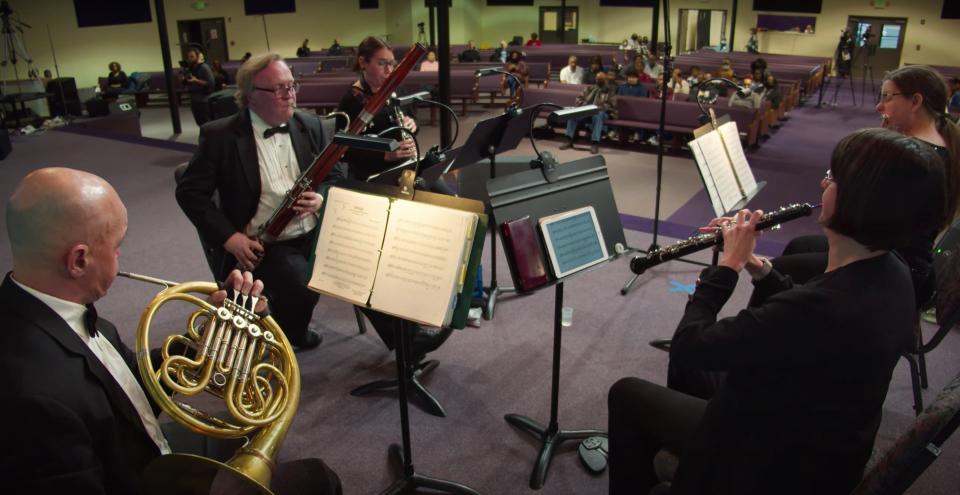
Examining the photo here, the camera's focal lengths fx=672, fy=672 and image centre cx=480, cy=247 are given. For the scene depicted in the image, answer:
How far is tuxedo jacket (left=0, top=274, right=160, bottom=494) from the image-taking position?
1.26 meters

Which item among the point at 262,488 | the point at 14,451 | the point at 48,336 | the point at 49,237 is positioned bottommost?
the point at 262,488

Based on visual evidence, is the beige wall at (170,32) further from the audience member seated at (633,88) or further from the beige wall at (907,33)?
the audience member seated at (633,88)

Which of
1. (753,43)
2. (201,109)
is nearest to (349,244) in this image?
(201,109)

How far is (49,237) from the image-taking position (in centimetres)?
143

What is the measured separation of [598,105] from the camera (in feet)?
27.1

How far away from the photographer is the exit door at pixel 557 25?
20922 millimetres

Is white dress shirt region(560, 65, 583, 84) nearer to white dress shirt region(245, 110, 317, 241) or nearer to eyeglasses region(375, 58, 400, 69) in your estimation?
eyeglasses region(375, 58, 400, 69)

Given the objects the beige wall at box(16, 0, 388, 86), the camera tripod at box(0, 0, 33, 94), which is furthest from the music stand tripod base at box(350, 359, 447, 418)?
the beige wall at box(16, 0, 388, 86)

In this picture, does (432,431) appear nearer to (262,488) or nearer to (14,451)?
(262,488)

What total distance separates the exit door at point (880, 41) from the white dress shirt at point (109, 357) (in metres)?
18.5

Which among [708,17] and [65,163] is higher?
[708,17]

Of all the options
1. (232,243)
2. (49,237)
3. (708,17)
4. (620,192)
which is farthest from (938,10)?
(49,237)

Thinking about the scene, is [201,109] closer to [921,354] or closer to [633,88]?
[633,88]

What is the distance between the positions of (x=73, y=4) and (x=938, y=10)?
63.1 feet
